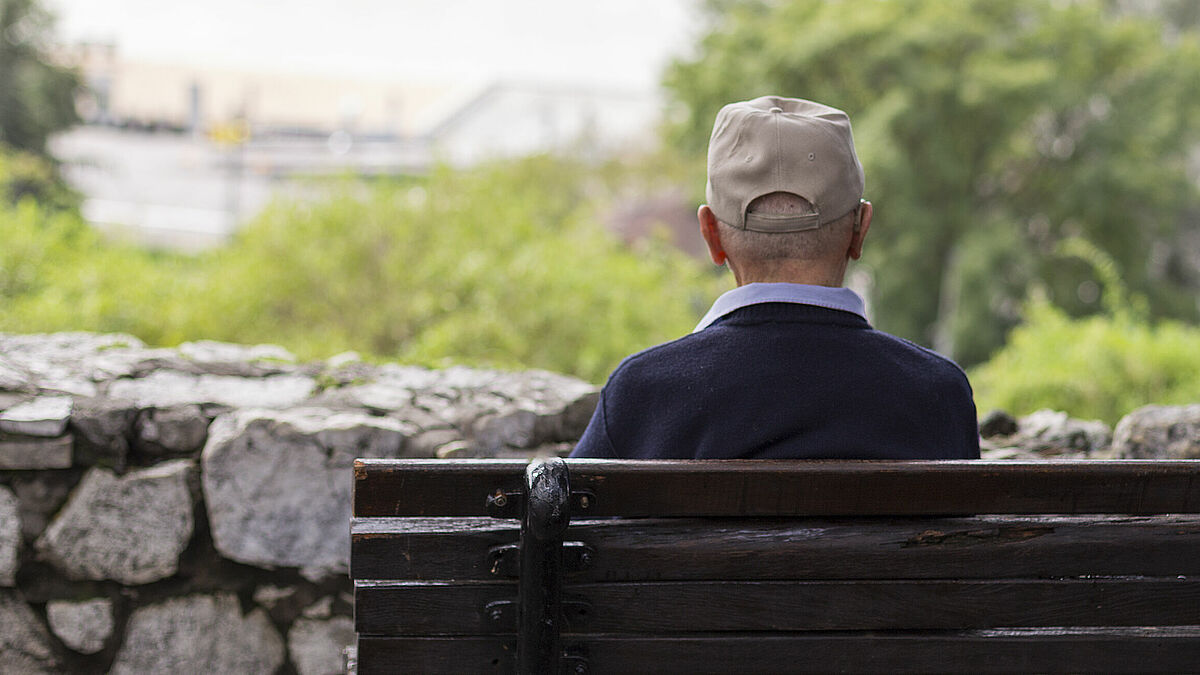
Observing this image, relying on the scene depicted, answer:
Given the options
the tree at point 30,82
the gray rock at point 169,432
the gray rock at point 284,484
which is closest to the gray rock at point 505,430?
the gray rock at point 284,484

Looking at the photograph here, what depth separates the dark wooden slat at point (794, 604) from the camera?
135 centimetres

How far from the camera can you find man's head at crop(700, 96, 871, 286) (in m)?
1.55

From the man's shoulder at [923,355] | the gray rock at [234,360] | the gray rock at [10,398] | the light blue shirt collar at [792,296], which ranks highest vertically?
the light blue shirt collar at [792,296]

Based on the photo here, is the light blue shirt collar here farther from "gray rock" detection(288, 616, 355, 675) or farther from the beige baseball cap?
"gray rock" detection(288, 616, 355, 675)

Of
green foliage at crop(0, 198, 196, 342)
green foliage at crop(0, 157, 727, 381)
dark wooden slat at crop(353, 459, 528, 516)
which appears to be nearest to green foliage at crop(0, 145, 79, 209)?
green foliage at crop(0, 157, 727, 381)

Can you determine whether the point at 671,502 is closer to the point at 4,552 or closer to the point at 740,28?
the point at 4,552

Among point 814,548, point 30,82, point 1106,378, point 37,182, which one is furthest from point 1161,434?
point 30,82

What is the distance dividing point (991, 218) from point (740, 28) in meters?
5.38

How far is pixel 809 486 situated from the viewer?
4.51 feet

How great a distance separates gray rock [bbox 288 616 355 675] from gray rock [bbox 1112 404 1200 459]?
178 centimetres

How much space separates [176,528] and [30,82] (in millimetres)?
16985

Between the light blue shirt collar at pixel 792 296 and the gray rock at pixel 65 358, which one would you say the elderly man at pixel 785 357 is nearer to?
the light blue shirt collar at pixel 792 296

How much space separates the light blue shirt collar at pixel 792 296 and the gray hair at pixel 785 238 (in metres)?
0.05

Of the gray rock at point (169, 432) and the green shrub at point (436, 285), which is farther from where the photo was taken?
the green shrub at point (436, 285)
